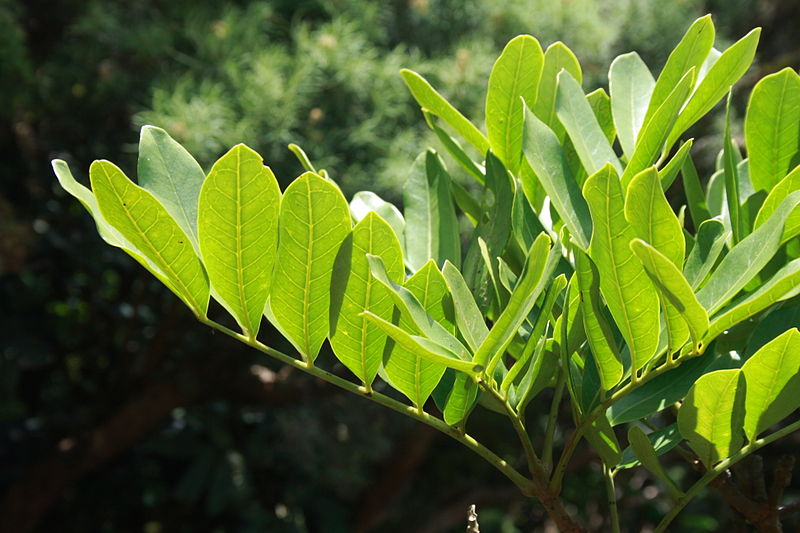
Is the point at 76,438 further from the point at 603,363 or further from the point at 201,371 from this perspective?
the point at 603,363

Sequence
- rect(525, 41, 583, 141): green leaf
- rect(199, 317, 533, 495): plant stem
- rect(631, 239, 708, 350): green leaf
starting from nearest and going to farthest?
rect(631, 239, 708, 350): green leaf < rect(199, 317, 533, 495): plant stem < rect(525, 41, 583, 141): green leaf

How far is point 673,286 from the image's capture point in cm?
34

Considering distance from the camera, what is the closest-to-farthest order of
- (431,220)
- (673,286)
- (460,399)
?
1. (673,286)
2. (460,399)
3. (431,220)

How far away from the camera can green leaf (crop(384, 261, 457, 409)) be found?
16.8 inches

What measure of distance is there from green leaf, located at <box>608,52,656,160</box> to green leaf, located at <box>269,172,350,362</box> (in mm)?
238

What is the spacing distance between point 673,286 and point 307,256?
0.56 ft

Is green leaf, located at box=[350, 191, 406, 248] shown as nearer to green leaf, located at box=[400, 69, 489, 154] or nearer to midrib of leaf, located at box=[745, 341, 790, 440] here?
green leaf, located at box=[400, 69, 489, 154]

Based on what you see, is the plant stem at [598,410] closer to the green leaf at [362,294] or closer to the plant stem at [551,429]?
the plant stem at [551,429]

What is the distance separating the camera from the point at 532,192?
56 cm

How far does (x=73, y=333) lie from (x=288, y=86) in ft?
4.18

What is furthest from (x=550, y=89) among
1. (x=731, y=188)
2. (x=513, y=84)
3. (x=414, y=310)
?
(x=414, y=310)

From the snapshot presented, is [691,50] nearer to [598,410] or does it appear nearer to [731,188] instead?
[731,188]

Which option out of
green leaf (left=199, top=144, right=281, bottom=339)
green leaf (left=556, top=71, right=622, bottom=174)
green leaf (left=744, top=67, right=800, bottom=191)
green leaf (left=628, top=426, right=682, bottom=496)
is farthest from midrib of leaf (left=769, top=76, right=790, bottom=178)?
green leaf (left=199, top=144, right=281, bottom=339)

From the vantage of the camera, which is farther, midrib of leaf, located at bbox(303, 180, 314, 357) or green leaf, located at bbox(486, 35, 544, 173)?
green leaf, located at bbox(486, 35, 544, 173)
